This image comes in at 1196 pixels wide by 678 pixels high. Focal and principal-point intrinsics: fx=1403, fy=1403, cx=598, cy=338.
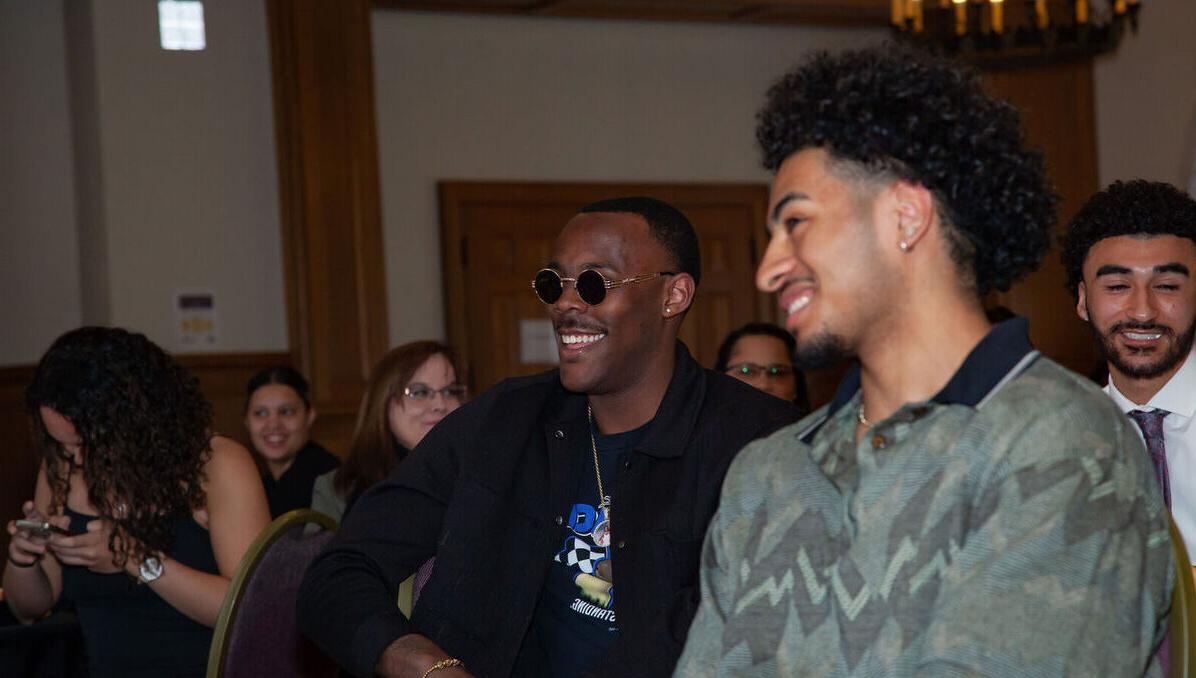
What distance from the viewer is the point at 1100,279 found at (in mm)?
2879

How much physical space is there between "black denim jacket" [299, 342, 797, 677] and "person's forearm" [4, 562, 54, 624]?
1.03 meters

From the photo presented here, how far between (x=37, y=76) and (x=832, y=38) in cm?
441

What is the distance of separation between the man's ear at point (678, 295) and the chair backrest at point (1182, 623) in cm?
118

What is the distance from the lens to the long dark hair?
409 cm

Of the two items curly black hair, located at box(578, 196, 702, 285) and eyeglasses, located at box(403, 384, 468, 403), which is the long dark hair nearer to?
eyeglasses, located at box(403, 384, 468, 403)

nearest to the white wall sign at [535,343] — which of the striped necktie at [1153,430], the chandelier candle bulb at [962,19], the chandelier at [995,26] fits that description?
the chandelier at [995,26]

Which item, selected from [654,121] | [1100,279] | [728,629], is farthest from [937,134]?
[654,121]

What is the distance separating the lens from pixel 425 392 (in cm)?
413

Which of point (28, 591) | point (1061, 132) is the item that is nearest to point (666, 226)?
point (28, 591)

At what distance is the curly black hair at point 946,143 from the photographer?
1.70 metres

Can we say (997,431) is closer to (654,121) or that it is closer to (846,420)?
(846,420)

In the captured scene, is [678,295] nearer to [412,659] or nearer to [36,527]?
[412,659]

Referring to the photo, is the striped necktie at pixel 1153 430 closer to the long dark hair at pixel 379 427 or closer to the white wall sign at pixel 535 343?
the long dark hair at pixel 379 427

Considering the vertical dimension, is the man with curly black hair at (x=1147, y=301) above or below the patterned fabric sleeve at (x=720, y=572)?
above
